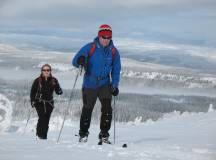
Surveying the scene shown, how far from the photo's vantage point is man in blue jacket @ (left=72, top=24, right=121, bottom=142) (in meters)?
10.2

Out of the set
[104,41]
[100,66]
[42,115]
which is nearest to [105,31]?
[104,41]

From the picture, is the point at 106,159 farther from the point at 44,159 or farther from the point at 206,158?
the point at 206,158

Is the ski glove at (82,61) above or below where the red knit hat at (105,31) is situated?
below

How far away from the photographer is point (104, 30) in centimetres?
1014

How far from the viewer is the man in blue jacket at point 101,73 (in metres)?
10.2

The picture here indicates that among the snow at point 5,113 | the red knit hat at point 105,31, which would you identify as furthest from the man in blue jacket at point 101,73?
the snow at point 5,113

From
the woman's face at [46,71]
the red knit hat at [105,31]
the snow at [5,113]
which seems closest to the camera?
the red knit hat at [105,31]

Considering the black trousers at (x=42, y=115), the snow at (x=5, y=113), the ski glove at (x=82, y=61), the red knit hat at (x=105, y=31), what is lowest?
the snow at (x=5, y=113)

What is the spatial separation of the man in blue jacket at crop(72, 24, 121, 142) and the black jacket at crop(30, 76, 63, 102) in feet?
5.71

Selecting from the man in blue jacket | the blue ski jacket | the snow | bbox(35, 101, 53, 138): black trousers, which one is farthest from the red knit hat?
the snow

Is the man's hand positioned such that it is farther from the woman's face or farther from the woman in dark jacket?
the woman in dark jacket

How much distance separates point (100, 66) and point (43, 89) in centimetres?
239

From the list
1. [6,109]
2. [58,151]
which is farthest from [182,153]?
[6,109]

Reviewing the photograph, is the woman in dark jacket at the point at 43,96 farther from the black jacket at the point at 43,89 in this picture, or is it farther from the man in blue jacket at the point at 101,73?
the man in blue jacket at the point at 101,73
